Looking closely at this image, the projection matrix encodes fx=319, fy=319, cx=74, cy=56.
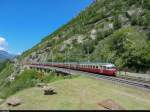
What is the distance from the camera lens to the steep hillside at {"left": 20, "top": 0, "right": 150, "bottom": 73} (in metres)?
80.7

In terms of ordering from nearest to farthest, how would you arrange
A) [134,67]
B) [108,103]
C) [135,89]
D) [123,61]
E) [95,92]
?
[108,103]
[95,92]
[135,89]
[134,67]
[123,61]

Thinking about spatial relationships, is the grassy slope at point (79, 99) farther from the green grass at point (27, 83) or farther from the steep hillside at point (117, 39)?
the steep hillside at point (117, 39)

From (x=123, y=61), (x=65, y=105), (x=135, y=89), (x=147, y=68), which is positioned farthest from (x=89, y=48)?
(x=65, y=105)

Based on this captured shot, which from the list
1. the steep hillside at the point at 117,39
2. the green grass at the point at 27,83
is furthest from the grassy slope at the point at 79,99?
the steep hillside at the point at 117,39

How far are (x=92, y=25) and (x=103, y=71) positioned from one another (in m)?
107

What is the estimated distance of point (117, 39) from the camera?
329 ft

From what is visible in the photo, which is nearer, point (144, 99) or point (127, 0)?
point (144, 99)

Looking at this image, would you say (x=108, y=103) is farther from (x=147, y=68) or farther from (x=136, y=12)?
(x=136, y=12)

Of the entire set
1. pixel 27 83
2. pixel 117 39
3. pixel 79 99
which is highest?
pixel 117 39

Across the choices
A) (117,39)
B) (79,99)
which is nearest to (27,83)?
(79,99)

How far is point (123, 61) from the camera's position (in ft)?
277

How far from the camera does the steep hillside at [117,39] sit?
8067 cm

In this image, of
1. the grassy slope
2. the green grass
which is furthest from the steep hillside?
the grassy slope

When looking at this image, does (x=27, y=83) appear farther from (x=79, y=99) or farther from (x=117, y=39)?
(x=117, y=39)
